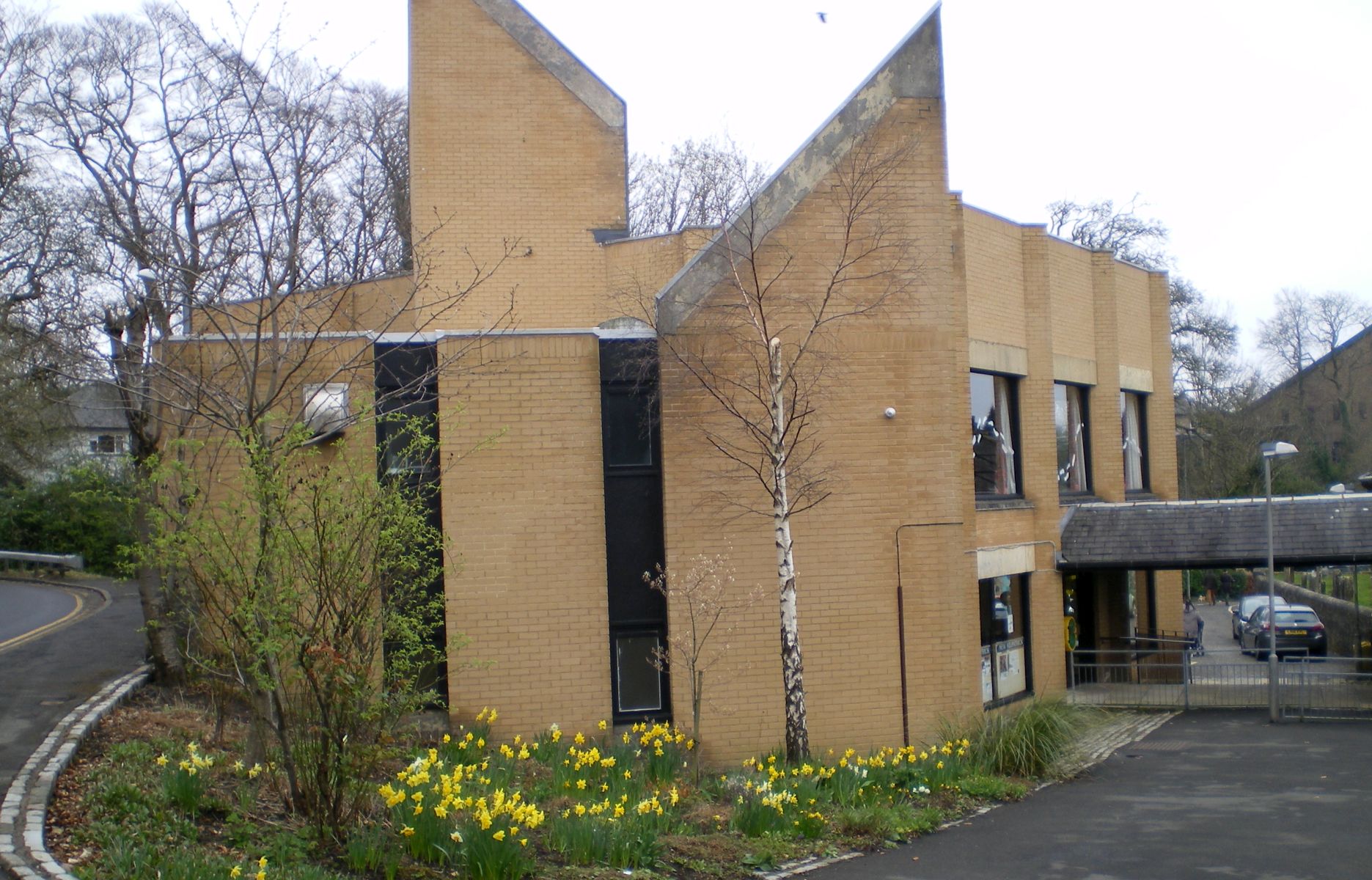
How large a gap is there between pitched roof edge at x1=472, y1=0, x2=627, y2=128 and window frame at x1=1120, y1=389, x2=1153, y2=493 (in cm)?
1102

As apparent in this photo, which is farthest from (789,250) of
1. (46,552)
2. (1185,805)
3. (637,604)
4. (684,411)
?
(46,552)

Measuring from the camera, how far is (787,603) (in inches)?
499

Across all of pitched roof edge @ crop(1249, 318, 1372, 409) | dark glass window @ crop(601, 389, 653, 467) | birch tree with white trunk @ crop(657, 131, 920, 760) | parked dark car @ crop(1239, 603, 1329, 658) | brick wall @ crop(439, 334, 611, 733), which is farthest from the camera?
pitched roof edge @ crop(1249, 318, 1372, 409)

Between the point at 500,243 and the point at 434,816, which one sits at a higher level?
the point at 500,243

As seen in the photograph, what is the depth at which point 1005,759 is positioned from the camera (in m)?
13.6

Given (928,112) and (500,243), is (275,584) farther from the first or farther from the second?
(500,243)

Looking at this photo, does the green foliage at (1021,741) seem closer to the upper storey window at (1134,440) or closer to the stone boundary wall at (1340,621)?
the upper storey window at (1134,440)

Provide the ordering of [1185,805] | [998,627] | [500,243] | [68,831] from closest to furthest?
[68,831] < [1185,805] < [998,627] < [500,243]

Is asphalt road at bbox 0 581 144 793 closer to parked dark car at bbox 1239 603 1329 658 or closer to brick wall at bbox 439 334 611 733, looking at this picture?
brick wall at bbox 439 334 611 733

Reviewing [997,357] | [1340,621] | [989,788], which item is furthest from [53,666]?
[1340,621]

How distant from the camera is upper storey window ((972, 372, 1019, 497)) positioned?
18.7 m

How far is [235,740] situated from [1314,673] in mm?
16288

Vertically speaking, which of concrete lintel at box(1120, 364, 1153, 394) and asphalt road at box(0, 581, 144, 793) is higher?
concrete lintel at box(1120, 364, 1153, 394)

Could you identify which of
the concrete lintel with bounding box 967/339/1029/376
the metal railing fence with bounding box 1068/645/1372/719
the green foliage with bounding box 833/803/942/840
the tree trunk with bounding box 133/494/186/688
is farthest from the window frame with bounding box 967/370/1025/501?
the tree trunk with bounding box 133/494/186/688
